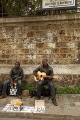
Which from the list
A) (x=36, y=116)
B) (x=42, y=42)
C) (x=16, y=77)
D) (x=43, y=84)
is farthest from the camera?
(x=42, y=42)

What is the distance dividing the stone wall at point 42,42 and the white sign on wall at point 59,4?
386 millimetres

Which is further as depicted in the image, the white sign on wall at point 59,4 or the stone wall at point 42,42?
the stone wall at point 42,42

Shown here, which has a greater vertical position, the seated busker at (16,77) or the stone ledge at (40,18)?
the stone ledge at (40,18)

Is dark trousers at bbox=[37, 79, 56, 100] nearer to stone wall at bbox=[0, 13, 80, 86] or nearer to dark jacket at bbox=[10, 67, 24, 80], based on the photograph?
dark jacket at bbox=[10, 67, 24, 80]

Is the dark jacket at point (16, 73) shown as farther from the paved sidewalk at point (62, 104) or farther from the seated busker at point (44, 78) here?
the paved sidewalk at point (62, 104)

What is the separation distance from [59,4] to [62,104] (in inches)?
161

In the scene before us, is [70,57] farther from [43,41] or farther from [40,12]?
[40,12]

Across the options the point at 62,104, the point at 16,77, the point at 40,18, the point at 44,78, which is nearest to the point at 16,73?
the point at 16,77

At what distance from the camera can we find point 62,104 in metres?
7.19

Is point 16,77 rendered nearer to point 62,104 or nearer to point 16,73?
point 16,73

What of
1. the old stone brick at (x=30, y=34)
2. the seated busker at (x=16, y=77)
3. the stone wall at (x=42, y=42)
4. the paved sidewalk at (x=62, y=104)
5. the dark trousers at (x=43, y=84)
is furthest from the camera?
the old stone brick at (x=30, y=34)

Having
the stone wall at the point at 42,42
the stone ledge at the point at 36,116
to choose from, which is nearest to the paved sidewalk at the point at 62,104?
the stone ledge at the point at 36,116

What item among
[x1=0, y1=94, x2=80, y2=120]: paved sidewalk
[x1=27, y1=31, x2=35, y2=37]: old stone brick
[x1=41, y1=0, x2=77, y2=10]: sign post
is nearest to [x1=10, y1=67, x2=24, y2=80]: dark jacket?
[x1=0, y1=94, x2=80, y2=120]: paved sidewalk

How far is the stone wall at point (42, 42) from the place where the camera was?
8.79 metres
